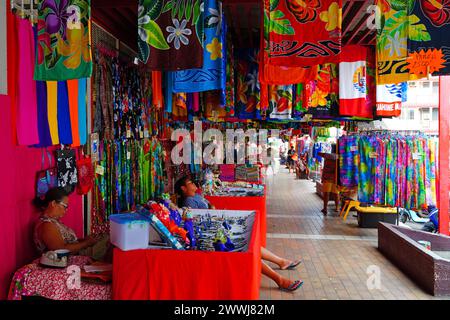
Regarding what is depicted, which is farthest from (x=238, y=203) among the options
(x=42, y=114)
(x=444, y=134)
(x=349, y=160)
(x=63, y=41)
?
(x=63, y=41)

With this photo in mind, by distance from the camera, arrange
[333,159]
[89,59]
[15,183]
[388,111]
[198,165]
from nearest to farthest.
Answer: [89,59], [15,183], [388,111], [198,165], [333,159]

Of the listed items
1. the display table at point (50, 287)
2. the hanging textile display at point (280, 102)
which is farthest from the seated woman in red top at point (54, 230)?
the hanging textile display at point (280, 102)

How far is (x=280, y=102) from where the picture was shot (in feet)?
25.9

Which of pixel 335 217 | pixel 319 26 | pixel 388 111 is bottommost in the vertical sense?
pixel 335 217

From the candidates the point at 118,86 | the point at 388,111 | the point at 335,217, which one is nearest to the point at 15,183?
the point at 118,86

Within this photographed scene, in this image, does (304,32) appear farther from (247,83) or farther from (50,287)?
(247,83)

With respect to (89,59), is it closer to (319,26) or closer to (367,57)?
(319,26)

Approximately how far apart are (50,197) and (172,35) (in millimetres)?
1736

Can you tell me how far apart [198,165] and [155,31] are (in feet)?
21.1

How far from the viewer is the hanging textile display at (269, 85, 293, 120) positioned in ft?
25.8

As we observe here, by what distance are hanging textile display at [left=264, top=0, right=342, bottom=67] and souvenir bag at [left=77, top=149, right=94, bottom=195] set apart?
227cm

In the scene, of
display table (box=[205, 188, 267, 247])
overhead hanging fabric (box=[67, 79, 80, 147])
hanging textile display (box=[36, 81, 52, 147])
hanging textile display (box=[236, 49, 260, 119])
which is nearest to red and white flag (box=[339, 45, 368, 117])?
hanging textile display (box=[236, 49, 260, 119])

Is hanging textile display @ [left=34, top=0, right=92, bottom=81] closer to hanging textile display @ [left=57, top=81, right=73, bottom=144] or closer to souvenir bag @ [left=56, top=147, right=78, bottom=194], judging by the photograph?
hanging textile display @ [left=57, top=81, right=73, bottom=144]

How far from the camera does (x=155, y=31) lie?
3346mm
